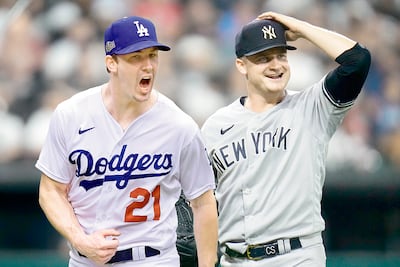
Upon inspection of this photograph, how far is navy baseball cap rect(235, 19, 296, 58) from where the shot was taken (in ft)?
15.6

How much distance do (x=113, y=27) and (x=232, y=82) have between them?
4018 mm

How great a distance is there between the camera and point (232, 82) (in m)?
8.23

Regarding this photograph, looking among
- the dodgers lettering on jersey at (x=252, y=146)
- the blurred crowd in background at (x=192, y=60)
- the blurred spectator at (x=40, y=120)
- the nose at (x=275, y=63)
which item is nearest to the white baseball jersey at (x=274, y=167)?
the dodgers lettering on jersey at (x=252, y=146)

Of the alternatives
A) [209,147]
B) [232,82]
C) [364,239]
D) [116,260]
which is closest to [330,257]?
[364,239]

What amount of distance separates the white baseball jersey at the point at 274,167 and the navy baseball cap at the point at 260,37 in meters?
0.28

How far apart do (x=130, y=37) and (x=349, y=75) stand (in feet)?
3.56

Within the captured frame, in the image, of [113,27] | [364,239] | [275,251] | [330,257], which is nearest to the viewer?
[113,27]

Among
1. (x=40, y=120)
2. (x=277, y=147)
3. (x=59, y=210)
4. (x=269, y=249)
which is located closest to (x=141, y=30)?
(x=59, y=210)

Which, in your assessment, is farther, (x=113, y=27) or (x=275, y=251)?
(x=275, y=251)

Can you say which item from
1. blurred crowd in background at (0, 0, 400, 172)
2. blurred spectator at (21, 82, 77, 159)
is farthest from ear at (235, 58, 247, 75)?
blurred spectator at (21, 82, 77, 159)

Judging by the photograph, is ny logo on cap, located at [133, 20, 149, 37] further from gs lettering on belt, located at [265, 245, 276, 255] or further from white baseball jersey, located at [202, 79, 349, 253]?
gs lettering on belt, located at [265, 245, 276, 255]

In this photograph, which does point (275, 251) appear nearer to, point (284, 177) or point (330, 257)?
point (284, 177)

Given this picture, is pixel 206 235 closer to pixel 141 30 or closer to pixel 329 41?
pixel 141 30

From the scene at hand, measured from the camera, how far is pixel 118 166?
4.28 metres
